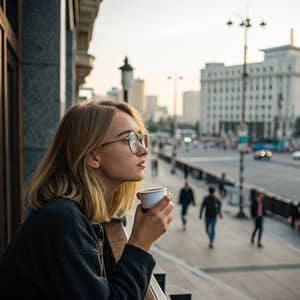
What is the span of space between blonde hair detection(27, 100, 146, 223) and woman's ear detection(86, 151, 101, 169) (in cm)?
2

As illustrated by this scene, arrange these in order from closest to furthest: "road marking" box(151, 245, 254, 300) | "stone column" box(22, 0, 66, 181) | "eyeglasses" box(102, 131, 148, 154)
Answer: "eyeglasses" box(102, 131, 148, 154) → "stone column" box(22, 0, 66, 181) → "road marking" box(151, 245, 254, 300)

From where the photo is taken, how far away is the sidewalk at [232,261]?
8383mm

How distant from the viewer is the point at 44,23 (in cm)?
462

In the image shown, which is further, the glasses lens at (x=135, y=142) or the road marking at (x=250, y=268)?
the road marking at (x=250, y=268)

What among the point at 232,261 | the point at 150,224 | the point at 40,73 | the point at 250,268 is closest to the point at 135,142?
the point at 150,224

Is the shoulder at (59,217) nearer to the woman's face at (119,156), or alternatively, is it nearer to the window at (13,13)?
the woman's face at (119,156)

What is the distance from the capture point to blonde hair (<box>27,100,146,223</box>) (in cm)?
153

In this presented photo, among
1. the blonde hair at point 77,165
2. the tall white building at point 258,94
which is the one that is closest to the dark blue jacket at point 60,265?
the blonde hair at point 77,165

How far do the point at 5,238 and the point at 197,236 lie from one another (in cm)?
1058

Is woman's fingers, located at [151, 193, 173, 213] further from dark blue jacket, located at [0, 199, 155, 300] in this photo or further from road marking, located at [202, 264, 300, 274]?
road marking, located at [202, 264, 300, 274]

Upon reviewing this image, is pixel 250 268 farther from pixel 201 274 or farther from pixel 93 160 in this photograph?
pixel 93 160

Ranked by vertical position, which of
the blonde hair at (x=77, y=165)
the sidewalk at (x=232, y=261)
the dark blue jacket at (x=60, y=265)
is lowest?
the sidewalk at (x=232, y=261)

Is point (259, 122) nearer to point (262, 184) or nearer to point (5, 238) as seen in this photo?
point (262, 184)

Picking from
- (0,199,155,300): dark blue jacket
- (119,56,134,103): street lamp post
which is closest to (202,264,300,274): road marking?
(119,56,134,103): street lamp post
